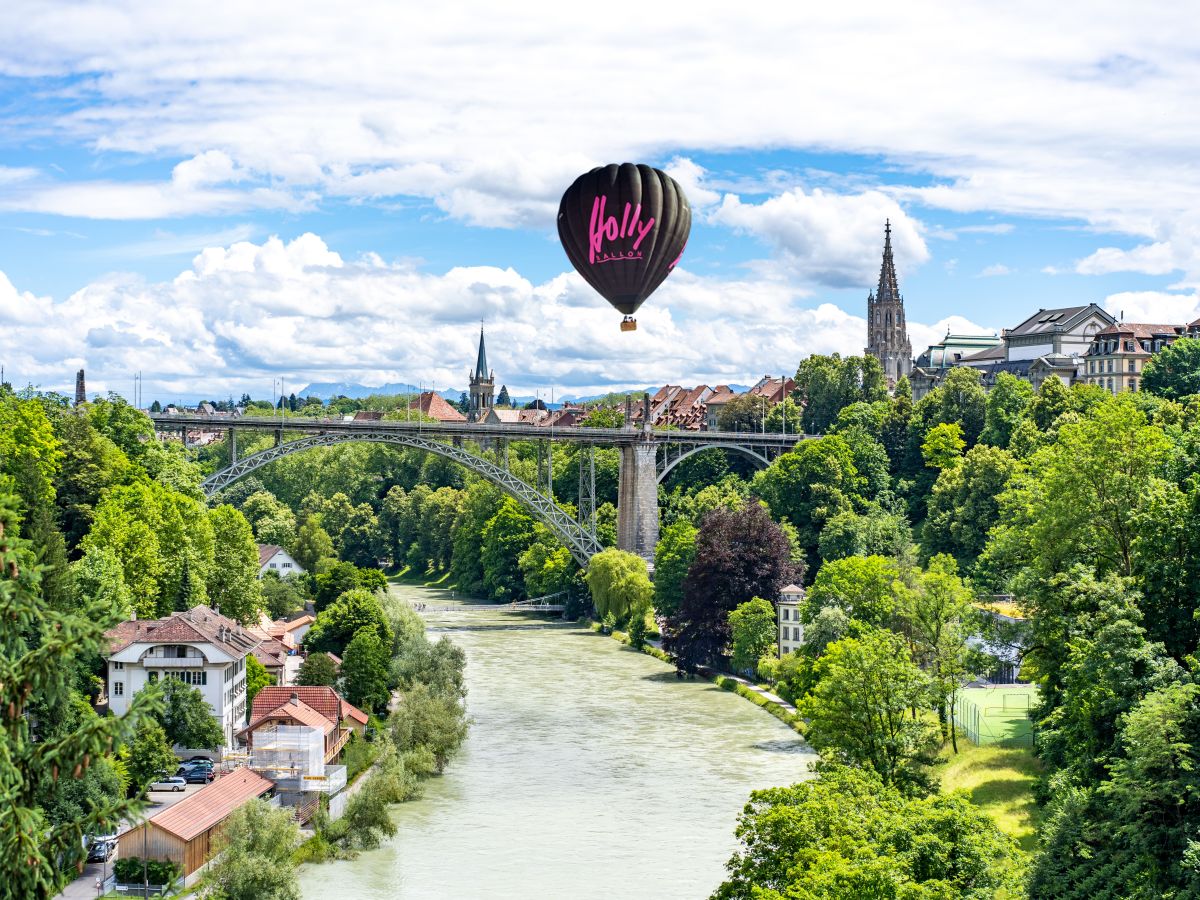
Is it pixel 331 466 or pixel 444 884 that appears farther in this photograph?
pixel 331 466

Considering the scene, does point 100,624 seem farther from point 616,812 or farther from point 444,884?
point 616,812

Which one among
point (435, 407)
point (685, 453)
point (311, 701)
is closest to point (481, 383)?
point (435, 407)

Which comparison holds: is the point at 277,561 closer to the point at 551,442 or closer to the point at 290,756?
the point at 551,442

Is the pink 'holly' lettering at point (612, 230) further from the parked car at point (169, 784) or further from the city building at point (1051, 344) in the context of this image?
the city building at point (1051, 344)

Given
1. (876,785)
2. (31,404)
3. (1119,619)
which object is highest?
(31,404)

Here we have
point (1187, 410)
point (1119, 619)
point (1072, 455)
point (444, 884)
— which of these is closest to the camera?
point (1119, 619)

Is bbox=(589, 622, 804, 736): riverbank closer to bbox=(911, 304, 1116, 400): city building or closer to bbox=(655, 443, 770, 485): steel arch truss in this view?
bbox=(655, 443, 770, 485): steel arch truss

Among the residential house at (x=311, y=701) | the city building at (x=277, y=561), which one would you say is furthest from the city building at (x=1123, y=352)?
the residential house at (x=311, y=701)

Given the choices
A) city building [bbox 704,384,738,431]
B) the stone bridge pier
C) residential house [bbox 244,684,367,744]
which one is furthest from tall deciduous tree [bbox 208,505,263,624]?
city building [bbox 704,384,738,431]

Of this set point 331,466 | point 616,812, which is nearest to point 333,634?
point 616,812
